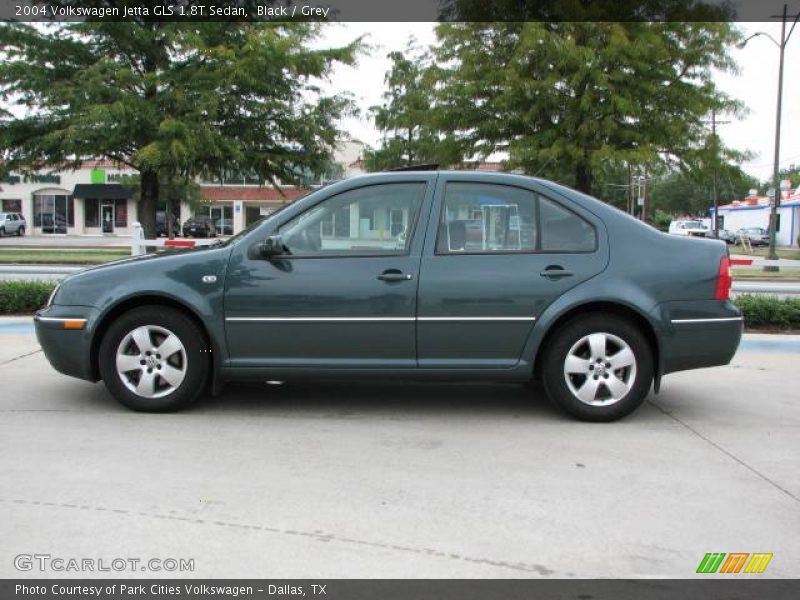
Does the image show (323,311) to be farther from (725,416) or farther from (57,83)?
(57,83)

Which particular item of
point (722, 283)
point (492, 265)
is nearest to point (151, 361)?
point (492, 265)

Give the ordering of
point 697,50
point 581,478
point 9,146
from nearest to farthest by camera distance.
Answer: point 581,478
point 697,50
point 9,146

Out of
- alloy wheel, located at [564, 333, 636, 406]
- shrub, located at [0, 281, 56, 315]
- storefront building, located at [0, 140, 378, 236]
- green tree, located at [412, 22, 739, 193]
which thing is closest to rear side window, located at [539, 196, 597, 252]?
alloy wheel, located at [564, 333, 636, 406]

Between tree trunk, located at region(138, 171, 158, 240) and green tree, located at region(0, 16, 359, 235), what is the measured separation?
4.13 ft

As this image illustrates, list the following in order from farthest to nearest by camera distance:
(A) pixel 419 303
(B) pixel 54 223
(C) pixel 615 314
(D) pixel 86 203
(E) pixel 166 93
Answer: (D) pixel 86 203 < (B) pixel 54 223 < (E) pixel 166 93 < (C) pixel 615 314 < (A) pixel 419 303

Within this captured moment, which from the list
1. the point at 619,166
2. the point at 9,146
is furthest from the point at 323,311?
the point at 9,146

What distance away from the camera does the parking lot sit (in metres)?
3.25

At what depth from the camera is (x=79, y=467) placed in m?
4.25

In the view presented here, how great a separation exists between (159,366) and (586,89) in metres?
14.7

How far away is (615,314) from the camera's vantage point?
5246 mm
